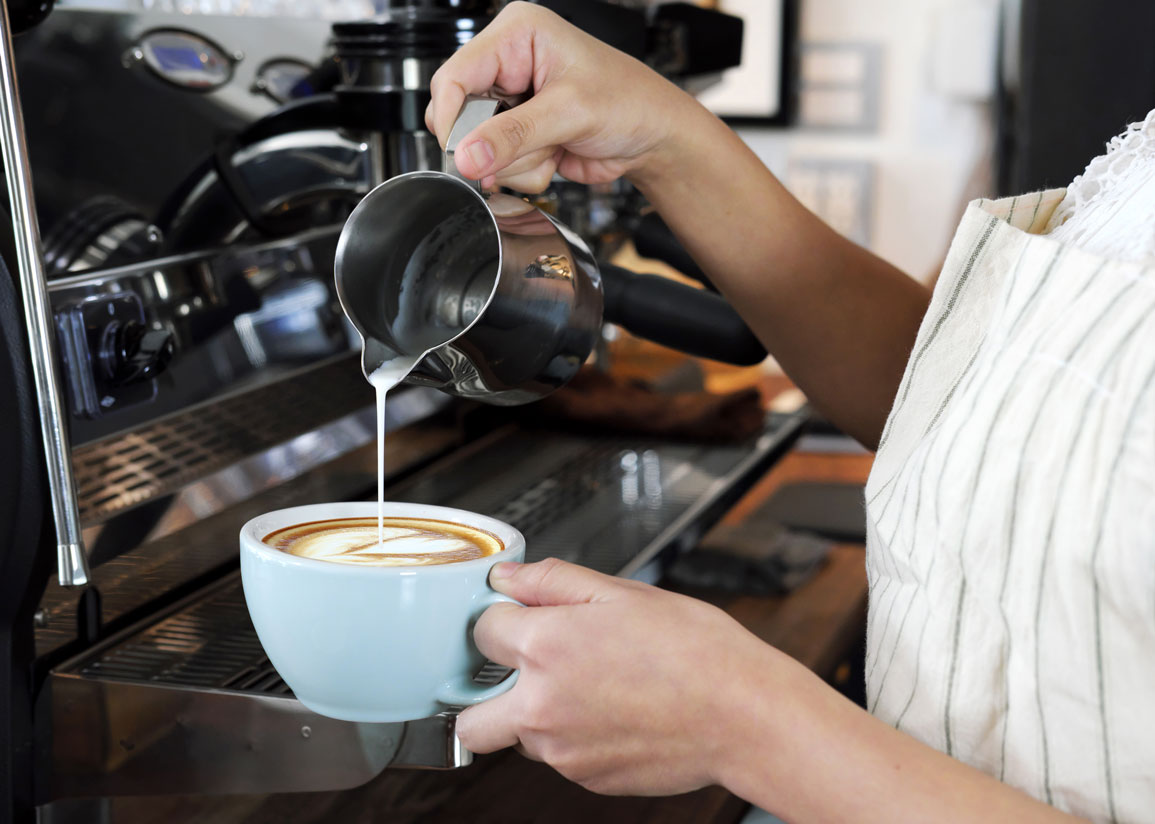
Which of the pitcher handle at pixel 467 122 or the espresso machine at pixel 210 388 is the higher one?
the pitcher handle at pixel 467 122

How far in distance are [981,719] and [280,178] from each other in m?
0.53

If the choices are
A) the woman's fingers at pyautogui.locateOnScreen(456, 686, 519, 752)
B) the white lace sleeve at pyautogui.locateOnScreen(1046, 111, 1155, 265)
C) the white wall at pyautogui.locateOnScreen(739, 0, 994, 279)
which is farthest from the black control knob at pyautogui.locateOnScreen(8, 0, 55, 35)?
the white wall at pyautogui.locateOnScreen(739, 0, 994, 279)

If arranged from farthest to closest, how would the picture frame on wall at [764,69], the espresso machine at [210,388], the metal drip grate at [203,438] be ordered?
the picture frame on wall at [764,69] < the metal drip grate at [203,438] < the espresso machine at [210,388]

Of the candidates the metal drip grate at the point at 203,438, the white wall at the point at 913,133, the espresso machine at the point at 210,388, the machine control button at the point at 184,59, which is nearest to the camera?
the espresso machine at the point at 210,388

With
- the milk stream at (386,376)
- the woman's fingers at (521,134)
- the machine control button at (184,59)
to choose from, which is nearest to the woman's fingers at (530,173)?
the woman's fingers at (521,134)

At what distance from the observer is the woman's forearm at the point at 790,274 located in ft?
2.47

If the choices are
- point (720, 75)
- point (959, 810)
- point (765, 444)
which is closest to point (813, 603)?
point (765, 444)

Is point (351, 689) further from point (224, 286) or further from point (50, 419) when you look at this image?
point (224, 286)

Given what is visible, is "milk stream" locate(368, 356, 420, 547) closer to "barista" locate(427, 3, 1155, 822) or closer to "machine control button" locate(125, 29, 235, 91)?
"barista" locate(427, 3, 1155, 822)

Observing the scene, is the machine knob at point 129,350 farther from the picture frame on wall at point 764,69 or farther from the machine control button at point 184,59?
the picture frame on wall at point 764,69

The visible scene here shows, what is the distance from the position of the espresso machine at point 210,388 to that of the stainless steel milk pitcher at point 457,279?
0.14 meters

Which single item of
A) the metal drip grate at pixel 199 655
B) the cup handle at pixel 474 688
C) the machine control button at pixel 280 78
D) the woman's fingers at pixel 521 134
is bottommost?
the metal drip grate at pixel 199 655

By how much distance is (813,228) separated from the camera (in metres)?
0.80

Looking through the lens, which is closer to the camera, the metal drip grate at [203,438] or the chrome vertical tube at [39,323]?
the chrome vertical tube at [39,323]
